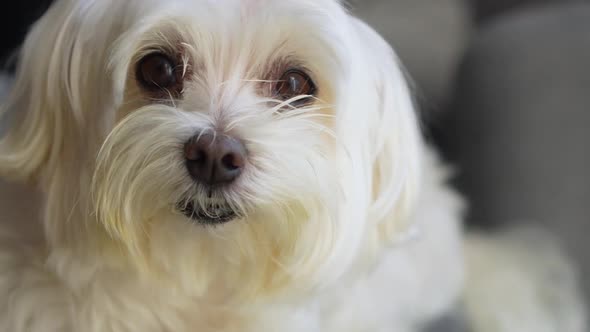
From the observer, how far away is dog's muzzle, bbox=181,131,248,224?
2.52 ft

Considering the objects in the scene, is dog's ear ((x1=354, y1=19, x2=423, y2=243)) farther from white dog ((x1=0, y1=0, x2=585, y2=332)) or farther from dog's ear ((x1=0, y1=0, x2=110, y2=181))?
dog's ear ((x1=0, y1=0, x2=110, y2=181))

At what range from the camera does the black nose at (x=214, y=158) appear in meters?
0.77

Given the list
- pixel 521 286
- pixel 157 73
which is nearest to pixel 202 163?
pixel 157 73

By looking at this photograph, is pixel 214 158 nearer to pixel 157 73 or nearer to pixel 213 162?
pixel 213 162

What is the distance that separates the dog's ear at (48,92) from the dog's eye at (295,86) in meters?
0.23

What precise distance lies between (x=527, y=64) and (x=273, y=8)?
108 cm

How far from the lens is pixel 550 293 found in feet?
4.90

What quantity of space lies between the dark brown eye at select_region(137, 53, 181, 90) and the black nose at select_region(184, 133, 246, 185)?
127 millimetres

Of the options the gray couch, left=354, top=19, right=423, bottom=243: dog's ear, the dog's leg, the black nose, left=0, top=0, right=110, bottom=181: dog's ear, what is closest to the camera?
the black nose

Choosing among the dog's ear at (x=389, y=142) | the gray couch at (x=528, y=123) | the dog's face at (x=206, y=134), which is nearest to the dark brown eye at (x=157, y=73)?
the dog's face at (x=206, y=134)

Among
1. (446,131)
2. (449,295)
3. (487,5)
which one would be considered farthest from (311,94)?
(487,5)

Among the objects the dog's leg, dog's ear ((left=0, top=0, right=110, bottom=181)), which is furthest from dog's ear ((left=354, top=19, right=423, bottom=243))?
the dog's leg

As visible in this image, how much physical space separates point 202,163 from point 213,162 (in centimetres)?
1

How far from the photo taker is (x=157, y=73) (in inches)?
34.1
